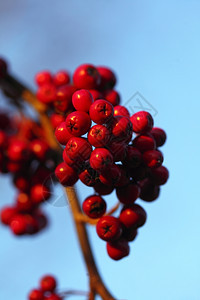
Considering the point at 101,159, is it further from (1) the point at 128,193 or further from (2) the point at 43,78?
(2) the point at 43,78

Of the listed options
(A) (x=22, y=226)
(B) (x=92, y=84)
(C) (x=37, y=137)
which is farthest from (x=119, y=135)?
(A) (x=22, y=226)

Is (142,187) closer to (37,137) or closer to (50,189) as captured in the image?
(50,189)

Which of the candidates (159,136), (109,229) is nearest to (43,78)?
(159,136)

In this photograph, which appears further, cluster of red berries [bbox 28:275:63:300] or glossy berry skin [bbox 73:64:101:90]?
cluster of red berries [bbox 28:275:63:300]

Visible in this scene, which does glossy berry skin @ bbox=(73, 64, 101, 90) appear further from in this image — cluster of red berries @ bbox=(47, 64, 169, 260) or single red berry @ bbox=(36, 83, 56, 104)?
single red berry @ bbox=(36, 83, 56, 104)

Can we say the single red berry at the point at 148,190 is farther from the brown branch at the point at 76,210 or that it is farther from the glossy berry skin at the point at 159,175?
the brown branch at the point at 76,210

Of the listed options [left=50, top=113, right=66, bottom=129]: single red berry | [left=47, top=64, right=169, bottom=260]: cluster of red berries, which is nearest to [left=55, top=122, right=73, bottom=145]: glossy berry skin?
[left=47, top=64, right=169, bottom=260]: cluster of red berries
